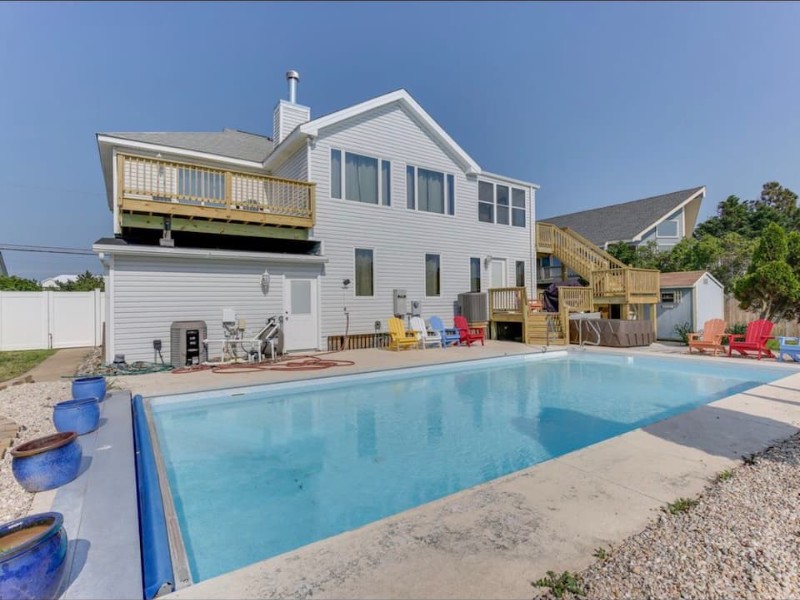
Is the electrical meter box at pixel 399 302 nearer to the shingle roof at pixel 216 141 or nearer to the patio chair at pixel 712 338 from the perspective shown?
the shingle roof at pixel 216 141

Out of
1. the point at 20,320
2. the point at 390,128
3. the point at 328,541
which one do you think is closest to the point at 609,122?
the point at 390,128

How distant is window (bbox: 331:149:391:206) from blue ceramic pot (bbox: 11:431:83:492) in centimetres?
934

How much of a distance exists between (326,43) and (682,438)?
12.4 metres

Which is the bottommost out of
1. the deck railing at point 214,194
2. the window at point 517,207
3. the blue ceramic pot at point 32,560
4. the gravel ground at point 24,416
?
the gravel ground at point 24,416

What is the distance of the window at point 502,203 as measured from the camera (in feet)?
49.6

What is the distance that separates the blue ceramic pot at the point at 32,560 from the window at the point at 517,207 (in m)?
15.4

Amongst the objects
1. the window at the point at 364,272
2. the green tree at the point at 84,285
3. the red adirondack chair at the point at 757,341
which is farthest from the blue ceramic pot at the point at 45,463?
the green tree at the point at 84,285

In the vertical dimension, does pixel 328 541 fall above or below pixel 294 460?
above

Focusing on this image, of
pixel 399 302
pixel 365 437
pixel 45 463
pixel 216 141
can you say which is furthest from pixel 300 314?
pixel 45 463

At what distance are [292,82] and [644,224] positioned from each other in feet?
59.6

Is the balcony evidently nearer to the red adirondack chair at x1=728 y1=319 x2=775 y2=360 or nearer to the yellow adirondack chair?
the yellow adirondack chair

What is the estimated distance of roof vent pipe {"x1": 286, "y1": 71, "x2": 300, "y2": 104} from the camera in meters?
13.7

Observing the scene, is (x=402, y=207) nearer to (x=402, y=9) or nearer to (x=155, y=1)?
(x=402, y=9)

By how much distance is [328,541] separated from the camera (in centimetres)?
227
